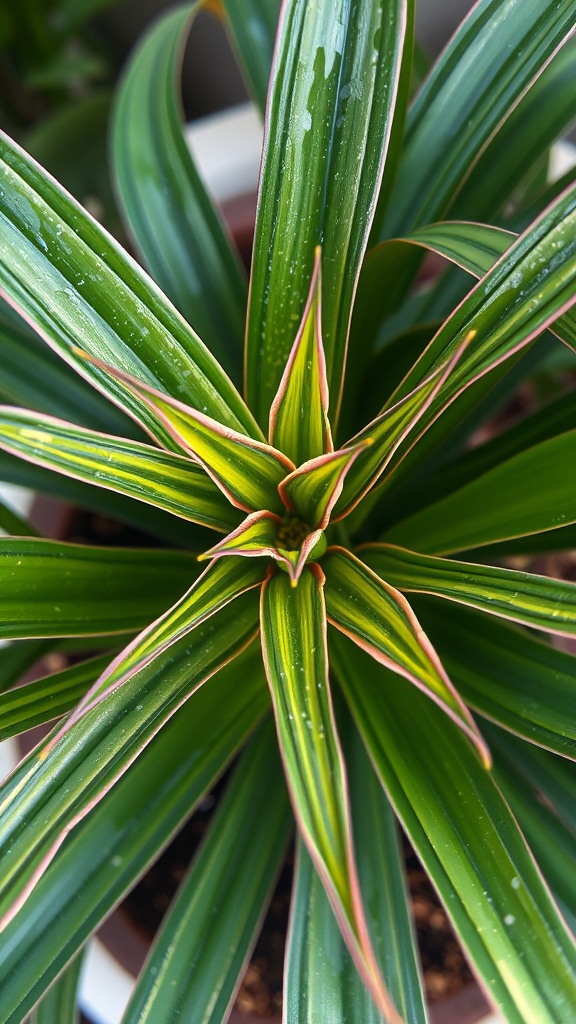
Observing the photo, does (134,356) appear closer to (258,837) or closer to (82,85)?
(258,837)

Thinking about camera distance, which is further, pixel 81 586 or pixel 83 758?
pixel 81 586

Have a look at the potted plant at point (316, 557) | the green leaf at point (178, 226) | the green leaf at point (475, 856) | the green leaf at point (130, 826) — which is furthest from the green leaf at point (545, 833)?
the green leaf at point (178, 226)

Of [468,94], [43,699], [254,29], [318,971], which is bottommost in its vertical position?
[318,971]

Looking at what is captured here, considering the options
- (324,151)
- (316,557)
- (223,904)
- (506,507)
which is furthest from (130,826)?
(324,151)

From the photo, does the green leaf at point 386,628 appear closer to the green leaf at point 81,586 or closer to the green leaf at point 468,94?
the green leaf at point 81,586

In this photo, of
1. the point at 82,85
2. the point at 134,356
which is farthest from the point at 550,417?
the point at 82,85

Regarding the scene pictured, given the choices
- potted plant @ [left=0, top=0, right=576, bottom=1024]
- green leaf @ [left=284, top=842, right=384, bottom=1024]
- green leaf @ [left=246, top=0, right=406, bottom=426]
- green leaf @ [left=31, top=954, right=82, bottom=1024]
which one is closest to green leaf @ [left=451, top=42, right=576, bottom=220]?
potted plant @ [left=0, top=0, right=576, bottom=1024]

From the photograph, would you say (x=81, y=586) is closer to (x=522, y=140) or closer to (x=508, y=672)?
(x=508, y=672)
